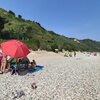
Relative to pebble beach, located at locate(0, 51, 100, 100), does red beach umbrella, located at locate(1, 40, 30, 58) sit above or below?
above

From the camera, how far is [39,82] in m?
14.1

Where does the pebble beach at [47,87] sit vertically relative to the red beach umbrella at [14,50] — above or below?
below

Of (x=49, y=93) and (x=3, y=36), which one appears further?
(x=3, y=36)

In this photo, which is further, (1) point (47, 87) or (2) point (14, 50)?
(2) point (14, 50)

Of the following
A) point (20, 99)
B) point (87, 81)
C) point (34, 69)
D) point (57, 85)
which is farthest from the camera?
point (34, 69)

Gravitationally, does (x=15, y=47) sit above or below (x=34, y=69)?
above

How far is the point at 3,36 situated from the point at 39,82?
38.3 m

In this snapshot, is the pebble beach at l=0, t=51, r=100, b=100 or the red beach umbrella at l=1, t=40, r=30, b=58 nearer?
the pebble beach at l=0, t=51, r=100, b=100

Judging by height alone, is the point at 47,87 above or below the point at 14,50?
below

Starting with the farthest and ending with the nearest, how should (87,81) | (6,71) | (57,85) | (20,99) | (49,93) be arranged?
1. (6,71)
2. (87,81)
3. (57,85)
4. (49,93)
5. (20,99)

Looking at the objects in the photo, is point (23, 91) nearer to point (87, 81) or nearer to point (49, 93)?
point (49, 93)

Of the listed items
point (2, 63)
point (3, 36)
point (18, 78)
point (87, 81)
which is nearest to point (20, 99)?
point (18, 78)

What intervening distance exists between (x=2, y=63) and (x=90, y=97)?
7.26 metres

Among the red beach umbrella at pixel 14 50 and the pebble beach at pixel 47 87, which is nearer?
the pebble beach at pixel 47 87
